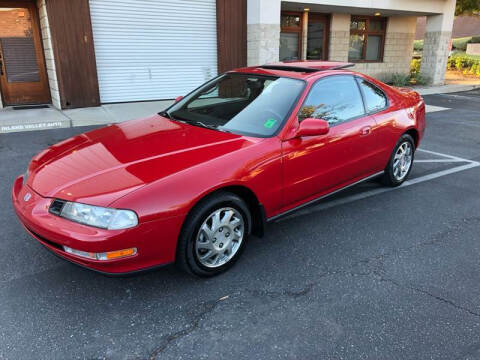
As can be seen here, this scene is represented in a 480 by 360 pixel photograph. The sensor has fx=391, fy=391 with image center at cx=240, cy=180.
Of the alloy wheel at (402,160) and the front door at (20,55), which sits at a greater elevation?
the front door at (20,55)

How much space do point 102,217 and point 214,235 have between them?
87cm

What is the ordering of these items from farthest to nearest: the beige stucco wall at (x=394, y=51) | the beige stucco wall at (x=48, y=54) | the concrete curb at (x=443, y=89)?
the beige stucco wall at (x=394, y=51)
the concrete curb at (x=443, y=89)
the beige stucco wall at (x=48, y=54)

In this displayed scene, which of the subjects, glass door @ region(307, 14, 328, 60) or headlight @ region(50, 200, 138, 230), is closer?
headlight @ region(50, 200, 138, 230)

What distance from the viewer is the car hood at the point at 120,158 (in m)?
2.73

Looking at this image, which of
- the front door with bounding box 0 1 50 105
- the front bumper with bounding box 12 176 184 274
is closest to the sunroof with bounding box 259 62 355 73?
Answer: the front bumper with bounding box 12 176 184 274

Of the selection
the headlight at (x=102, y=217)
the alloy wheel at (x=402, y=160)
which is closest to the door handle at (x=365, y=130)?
the alloy wheel at (x=402, y=160)

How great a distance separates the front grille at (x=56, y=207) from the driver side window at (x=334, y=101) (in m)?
2.13

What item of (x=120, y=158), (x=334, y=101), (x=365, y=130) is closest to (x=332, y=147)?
(x=334, y=101)

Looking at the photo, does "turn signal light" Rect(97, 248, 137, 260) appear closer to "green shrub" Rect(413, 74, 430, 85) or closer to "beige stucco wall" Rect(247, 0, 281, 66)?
"beige stucco wall" Rect(247, 0, 281, 66)

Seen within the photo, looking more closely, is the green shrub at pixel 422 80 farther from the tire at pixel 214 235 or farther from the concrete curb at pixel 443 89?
the tire at pixel 214 235

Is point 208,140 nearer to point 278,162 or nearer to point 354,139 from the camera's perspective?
point 278,162

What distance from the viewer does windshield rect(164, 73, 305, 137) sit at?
3563 millimetres

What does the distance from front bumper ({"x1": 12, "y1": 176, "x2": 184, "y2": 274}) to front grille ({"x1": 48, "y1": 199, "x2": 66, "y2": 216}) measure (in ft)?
0.09

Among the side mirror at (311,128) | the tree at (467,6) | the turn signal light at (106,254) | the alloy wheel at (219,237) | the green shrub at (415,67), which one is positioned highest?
the tree at (467,6)
